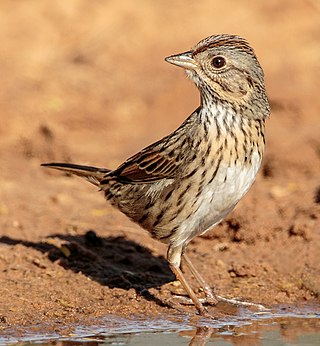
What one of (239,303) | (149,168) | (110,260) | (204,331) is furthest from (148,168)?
(204,331)

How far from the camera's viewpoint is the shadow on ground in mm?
7273

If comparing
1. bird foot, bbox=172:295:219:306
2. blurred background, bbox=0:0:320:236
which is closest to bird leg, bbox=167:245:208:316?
bird foot, bbox=172:295:219:306

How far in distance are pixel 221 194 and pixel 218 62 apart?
90 cm

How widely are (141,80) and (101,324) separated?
5.92 metres

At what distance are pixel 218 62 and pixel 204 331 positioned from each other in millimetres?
1734

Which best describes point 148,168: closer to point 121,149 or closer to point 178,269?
point 178,269

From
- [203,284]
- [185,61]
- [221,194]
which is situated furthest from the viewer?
[203,284]

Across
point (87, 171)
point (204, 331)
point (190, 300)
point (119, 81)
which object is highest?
point (119, 81)

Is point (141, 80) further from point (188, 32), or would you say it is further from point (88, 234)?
point (88, 234)

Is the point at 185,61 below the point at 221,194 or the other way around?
the other way around

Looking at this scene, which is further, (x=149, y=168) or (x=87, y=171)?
(x=87, y=171)

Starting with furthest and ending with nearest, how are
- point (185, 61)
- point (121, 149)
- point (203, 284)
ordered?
point (121, 149) → point (203, 284) → point (185, 61)

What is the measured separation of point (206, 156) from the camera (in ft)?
21.5

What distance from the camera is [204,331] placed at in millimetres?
6449
